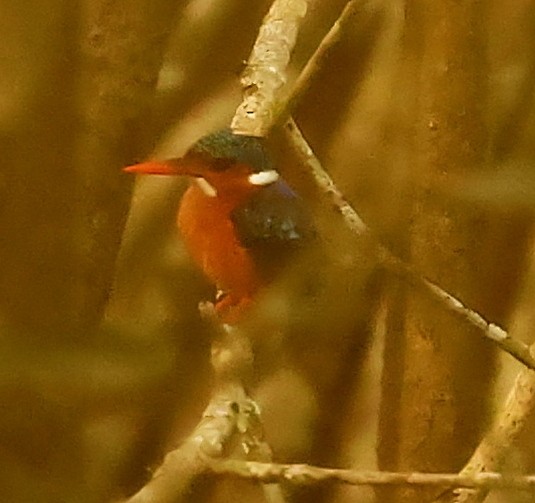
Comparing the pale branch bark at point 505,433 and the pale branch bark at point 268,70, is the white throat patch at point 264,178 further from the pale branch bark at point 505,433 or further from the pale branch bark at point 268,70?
the pale branch bark at point 505,433

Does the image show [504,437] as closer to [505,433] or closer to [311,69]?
[505,433]

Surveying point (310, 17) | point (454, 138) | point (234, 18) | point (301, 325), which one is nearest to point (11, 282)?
point (301, 325)

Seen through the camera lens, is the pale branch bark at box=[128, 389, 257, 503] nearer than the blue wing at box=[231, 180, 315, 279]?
Yes

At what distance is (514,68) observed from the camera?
3.17ft

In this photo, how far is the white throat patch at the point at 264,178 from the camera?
0.69 metres

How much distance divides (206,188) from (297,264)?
17 centimetres

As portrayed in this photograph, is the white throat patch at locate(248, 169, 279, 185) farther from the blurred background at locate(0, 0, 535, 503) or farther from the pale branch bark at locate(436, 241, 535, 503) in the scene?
the pale branch bark at locate(436, 241, 535, 503)

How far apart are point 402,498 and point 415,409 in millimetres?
94

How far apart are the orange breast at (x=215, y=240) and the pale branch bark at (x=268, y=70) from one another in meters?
0.08

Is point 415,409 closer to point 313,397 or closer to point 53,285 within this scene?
point 313,397

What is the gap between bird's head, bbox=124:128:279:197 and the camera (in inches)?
26.9

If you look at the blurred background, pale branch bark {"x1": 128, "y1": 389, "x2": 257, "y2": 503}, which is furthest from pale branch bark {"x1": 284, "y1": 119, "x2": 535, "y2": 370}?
pale branch bark {"x1": 128, "y1": 389, "x2": 257, "y2": 503}

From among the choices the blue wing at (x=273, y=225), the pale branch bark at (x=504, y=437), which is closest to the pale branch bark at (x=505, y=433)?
the pale branch bark at (x=504, y=437)

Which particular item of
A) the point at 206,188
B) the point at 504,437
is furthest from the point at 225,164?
the point at 504,437
